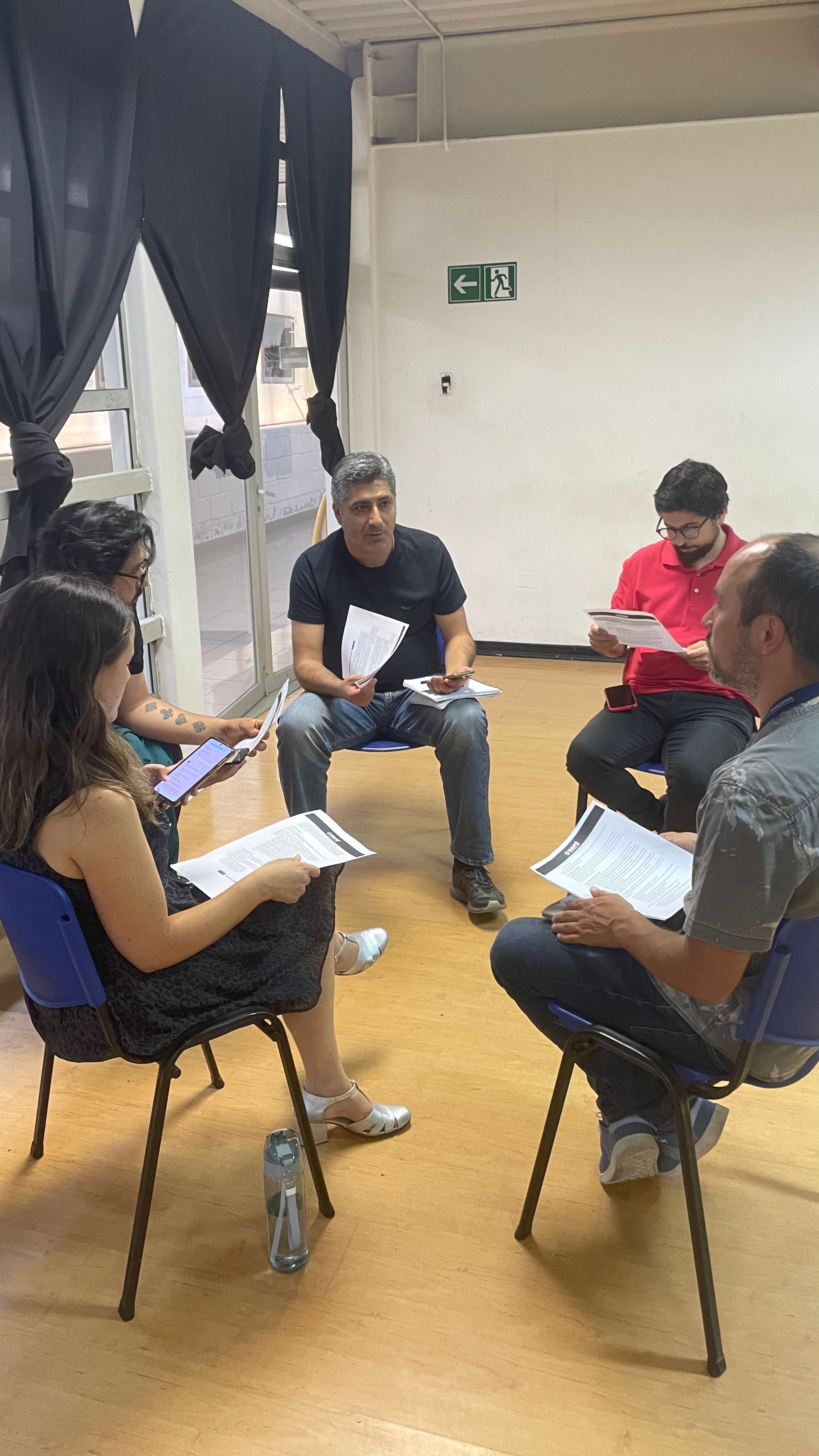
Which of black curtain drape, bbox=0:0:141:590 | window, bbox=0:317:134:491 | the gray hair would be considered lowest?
the gray hair

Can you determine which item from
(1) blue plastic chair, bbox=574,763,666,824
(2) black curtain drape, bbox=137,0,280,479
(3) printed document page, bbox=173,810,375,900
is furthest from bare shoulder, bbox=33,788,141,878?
(2) black curtain drape, bbox=137,0,280,479

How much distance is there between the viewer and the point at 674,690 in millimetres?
→ 2951

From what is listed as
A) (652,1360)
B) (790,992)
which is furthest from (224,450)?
(652,1360)

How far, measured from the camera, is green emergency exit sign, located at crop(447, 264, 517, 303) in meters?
5.26

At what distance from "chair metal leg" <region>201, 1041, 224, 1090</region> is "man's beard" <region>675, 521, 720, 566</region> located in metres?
1.81

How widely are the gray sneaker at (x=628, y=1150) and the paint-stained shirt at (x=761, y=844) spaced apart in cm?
58

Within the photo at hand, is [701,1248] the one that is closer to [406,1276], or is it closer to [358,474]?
[406,1276]

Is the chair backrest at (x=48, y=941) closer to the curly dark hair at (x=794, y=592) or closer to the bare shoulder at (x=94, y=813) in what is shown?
the bare shoulder at (x=94, y=813)

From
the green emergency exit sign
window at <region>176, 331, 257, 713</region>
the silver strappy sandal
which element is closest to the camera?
the silver strappy sandal

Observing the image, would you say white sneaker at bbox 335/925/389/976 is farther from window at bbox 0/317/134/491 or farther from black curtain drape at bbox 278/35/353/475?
black curtain drape at bbox 278/35/353/475

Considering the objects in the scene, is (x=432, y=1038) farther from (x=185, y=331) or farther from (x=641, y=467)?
(x=641, y=467)

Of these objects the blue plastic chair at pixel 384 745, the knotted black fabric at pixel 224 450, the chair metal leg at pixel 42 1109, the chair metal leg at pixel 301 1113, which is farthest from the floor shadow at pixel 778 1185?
the knotted black fabric at pixel 224 450

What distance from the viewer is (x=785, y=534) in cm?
152

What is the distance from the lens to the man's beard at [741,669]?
150 cm
